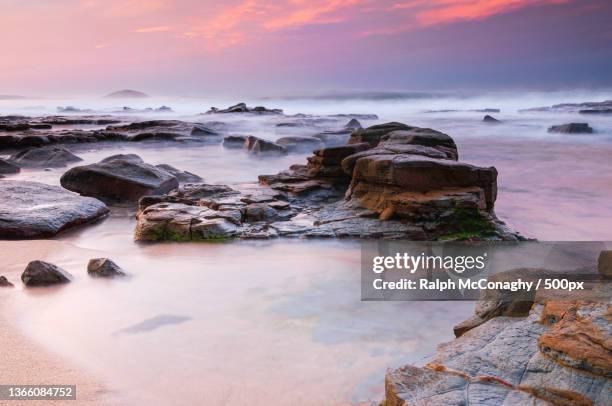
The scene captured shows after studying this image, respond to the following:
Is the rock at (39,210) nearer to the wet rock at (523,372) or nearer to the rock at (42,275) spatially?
the rock at (42,275)

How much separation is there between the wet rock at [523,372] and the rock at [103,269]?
3462mm

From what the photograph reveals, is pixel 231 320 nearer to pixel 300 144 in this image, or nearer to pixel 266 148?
pixel 266 148

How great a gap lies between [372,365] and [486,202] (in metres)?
4.46

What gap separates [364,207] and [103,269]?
146 inches

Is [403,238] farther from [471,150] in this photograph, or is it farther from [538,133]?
[538,133]

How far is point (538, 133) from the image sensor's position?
2456 cm

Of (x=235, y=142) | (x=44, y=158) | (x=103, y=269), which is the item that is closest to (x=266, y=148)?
(x=235, y=142)

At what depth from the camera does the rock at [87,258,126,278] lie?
5.14m

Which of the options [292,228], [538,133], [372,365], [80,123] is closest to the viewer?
[372,365]

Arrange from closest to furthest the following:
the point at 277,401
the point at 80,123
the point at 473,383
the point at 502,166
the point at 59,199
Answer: the point at 473,383 < the point at 277,401 < the point at 59,199 < the point at 502,166 < the point at 80,123

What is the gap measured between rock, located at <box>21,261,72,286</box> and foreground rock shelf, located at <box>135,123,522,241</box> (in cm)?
183

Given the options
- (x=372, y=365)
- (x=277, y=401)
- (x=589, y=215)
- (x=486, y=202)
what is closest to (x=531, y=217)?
(x=589, y=215)

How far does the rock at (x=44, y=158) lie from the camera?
44.1 feet

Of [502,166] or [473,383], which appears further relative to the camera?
[502,166]
